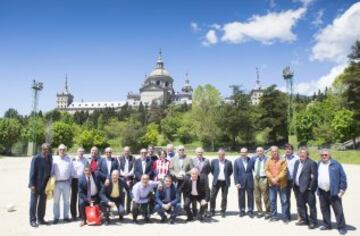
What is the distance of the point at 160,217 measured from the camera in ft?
32.6

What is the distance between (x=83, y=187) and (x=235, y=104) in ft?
163

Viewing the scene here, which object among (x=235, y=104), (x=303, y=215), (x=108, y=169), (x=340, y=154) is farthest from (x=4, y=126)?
(x=303, y=215)

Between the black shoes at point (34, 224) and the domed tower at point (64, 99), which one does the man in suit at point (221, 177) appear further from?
the domed tower at point (64, 99)

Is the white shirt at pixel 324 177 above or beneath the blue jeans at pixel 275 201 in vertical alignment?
above

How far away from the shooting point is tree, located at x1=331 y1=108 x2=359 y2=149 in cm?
4597

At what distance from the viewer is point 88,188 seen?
9375 millimetres

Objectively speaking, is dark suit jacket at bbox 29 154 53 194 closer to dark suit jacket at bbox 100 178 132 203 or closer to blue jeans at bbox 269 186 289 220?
dark suit jacket at bbox 100 178 132 203

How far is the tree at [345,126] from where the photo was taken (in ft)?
151

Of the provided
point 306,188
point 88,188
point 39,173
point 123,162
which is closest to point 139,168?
point 123,162

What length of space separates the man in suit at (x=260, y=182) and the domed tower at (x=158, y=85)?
130 m

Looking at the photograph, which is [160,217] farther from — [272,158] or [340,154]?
[340,154]

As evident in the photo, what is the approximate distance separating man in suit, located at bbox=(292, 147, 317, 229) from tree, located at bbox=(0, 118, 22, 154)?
5278 cm

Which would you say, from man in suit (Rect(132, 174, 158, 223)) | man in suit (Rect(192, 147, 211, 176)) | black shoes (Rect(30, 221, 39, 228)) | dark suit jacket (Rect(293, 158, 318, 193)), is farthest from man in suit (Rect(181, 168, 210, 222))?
black shoes (Rect(30, 221, 39, 228))

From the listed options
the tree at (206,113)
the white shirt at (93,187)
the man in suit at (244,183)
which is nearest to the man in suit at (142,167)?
the white shirt at (93,187)
